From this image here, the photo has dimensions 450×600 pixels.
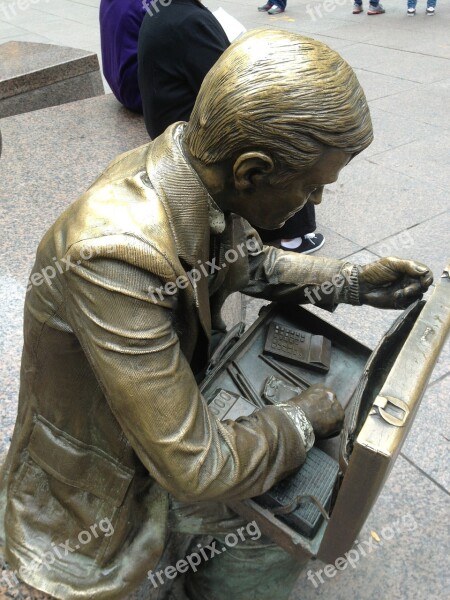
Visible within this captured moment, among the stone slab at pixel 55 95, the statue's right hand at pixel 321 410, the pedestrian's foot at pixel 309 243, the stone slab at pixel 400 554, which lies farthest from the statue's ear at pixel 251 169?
the stone slab at pixel 55 95

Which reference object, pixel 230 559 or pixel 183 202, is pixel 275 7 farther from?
pixel 230 559

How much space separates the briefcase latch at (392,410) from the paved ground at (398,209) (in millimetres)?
1322

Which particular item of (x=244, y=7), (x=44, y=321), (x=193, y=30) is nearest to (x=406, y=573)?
(x=44, y=321)

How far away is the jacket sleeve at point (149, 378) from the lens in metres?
1.20

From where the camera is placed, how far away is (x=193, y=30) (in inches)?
118

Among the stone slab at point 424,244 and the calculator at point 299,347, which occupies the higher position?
the calculator at point 299,347

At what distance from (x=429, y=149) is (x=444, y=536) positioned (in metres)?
3.98

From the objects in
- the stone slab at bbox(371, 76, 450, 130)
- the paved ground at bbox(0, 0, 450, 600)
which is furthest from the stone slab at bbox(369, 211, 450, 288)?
the stone slab at bbox(371, 76, 450, 130)

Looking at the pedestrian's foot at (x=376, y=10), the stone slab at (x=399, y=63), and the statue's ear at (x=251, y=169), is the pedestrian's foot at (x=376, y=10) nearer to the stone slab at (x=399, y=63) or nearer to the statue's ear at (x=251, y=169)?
the stone slab at (x=399, y=63)

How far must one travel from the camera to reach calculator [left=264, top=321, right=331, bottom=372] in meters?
1.79

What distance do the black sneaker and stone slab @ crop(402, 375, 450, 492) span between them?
1.44 metres

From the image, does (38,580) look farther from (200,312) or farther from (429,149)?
(429,149)

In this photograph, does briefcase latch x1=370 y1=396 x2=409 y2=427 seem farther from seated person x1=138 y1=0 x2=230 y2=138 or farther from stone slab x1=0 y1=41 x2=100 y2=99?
stone slab x1=0 y1=41 x2=100 y2=99

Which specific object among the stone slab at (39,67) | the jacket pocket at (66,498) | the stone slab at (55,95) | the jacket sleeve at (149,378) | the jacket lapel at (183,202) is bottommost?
the stone slab at (55,95)
